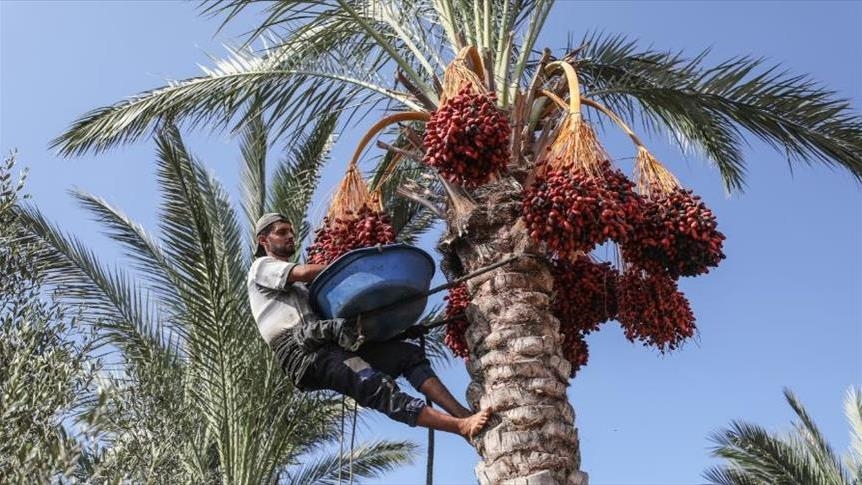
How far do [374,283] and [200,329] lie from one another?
3185mm

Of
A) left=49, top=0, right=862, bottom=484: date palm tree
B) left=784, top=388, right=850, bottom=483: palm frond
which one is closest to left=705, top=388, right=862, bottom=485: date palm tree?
left=784, top=388, right=850, bottom=483: palm frond

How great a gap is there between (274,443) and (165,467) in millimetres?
794

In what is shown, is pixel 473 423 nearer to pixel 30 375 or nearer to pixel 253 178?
pixel 30 375

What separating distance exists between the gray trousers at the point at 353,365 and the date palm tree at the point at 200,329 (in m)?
2.20

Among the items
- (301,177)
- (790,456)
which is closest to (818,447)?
(790,456)

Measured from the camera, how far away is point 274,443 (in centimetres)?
660

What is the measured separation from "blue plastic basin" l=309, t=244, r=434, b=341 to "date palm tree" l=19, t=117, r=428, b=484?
2332mm

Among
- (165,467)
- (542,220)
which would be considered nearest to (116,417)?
(165,467)

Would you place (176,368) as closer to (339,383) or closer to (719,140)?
(339,383)

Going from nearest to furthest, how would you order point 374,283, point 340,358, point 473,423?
point 473,423 < point 374,283 < point 340,358

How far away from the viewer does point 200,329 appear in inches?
260

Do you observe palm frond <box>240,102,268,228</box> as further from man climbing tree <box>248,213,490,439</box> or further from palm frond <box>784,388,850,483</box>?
palm frond <box>784,388,850,483</box>

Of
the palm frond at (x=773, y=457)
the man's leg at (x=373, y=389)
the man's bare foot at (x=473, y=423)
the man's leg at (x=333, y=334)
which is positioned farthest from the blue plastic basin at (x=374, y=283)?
the palm frond at (x=773, y=457)

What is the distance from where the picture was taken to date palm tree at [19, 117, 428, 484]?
6.38m
